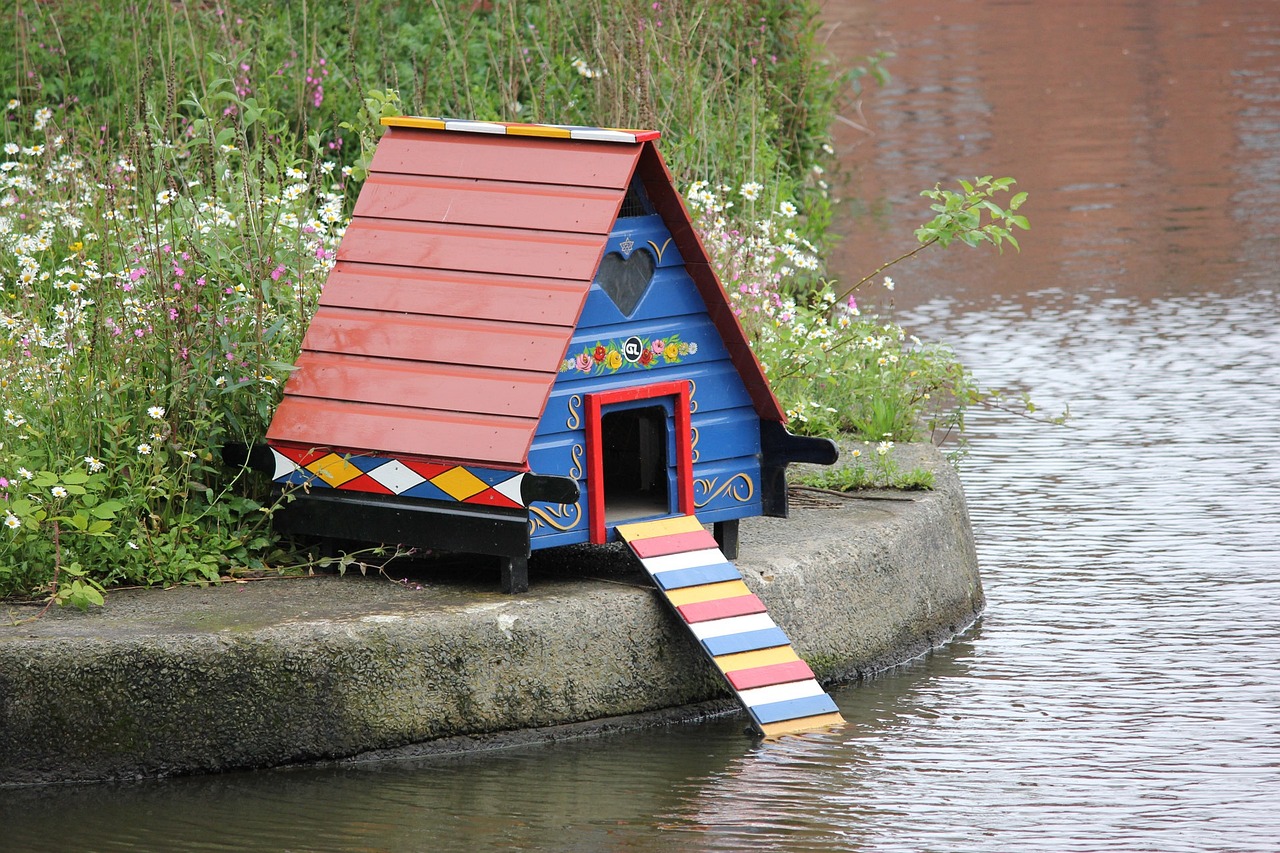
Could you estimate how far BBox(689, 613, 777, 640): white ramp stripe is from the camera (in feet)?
17.3

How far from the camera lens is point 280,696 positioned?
4.94 metres

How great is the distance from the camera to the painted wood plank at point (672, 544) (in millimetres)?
5375

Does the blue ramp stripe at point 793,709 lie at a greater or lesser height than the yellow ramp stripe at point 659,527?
lesser

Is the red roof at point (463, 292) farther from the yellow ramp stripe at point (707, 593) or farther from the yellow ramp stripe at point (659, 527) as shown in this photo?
the yellow ramp stripe at point (707, 593)

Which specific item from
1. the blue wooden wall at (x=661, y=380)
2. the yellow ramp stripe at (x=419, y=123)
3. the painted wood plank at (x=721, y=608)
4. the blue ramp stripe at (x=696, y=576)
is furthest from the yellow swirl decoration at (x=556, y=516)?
the yellow ramp stripe at (x=419, y=123)

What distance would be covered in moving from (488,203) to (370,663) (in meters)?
1.38

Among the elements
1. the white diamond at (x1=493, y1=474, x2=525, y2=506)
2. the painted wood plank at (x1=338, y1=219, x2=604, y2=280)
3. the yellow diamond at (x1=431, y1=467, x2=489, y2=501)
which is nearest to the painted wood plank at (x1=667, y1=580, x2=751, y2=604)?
the white diamond at (x1=493, y1=474, x2=525, y2=506)

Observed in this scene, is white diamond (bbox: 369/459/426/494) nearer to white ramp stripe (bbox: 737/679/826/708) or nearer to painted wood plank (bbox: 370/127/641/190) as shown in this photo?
painted wood plank (bbox: 370/127/641/190)

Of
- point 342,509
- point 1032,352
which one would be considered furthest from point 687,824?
point 1032,352

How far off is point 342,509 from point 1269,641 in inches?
114

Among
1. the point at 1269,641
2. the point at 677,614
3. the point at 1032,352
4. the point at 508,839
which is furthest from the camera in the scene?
the point at 1032,352

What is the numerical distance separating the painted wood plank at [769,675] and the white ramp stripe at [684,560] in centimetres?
34

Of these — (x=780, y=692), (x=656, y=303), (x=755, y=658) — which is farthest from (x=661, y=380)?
(x=780, y=692)

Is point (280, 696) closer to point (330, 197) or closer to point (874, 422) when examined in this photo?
point (330, 197)
